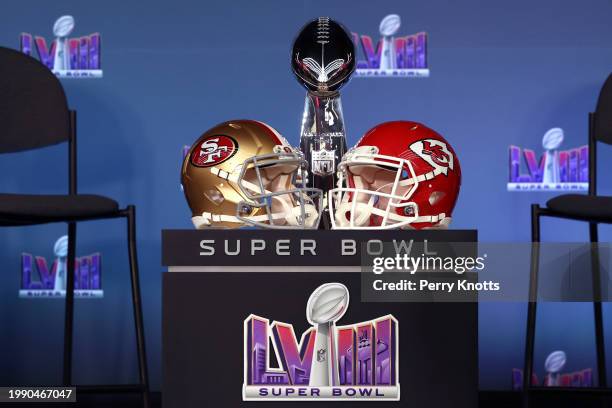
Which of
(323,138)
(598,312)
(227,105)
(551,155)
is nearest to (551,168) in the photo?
(551,155)

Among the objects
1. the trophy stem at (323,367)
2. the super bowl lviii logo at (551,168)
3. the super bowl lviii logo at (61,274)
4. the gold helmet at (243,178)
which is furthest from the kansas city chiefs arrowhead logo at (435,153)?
the super bowl lviii logo at (61,274)

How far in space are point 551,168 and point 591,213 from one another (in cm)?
72

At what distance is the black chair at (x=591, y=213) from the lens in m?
1.84

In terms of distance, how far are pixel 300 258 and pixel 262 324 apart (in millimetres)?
92

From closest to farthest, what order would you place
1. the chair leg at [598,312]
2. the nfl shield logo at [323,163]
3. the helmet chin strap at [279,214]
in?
the helmet chin strap at [279,214] → the nfl shield logo at [323,163] → the chair leg at [598,312]

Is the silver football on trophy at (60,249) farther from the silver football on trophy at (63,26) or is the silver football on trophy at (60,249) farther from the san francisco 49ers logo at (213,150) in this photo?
the san francisco 49ers logo at (213,150)

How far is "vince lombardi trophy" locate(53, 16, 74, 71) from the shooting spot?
8.47 feet

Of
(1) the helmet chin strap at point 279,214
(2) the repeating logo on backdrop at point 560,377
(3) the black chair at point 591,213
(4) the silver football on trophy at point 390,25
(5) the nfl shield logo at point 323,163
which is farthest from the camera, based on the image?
(4) the silver football on trophy at point 390,25

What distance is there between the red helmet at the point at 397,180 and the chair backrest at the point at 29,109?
112 centimetres

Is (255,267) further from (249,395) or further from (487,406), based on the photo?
(487,406)

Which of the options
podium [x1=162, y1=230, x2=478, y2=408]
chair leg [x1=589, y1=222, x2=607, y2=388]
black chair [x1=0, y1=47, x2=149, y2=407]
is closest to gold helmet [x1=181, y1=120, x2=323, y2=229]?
podium [x1=162, y1=230, x2=478, y2=408]

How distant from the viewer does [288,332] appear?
1.01 m

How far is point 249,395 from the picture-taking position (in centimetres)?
100

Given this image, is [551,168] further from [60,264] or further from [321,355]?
[321,355]
